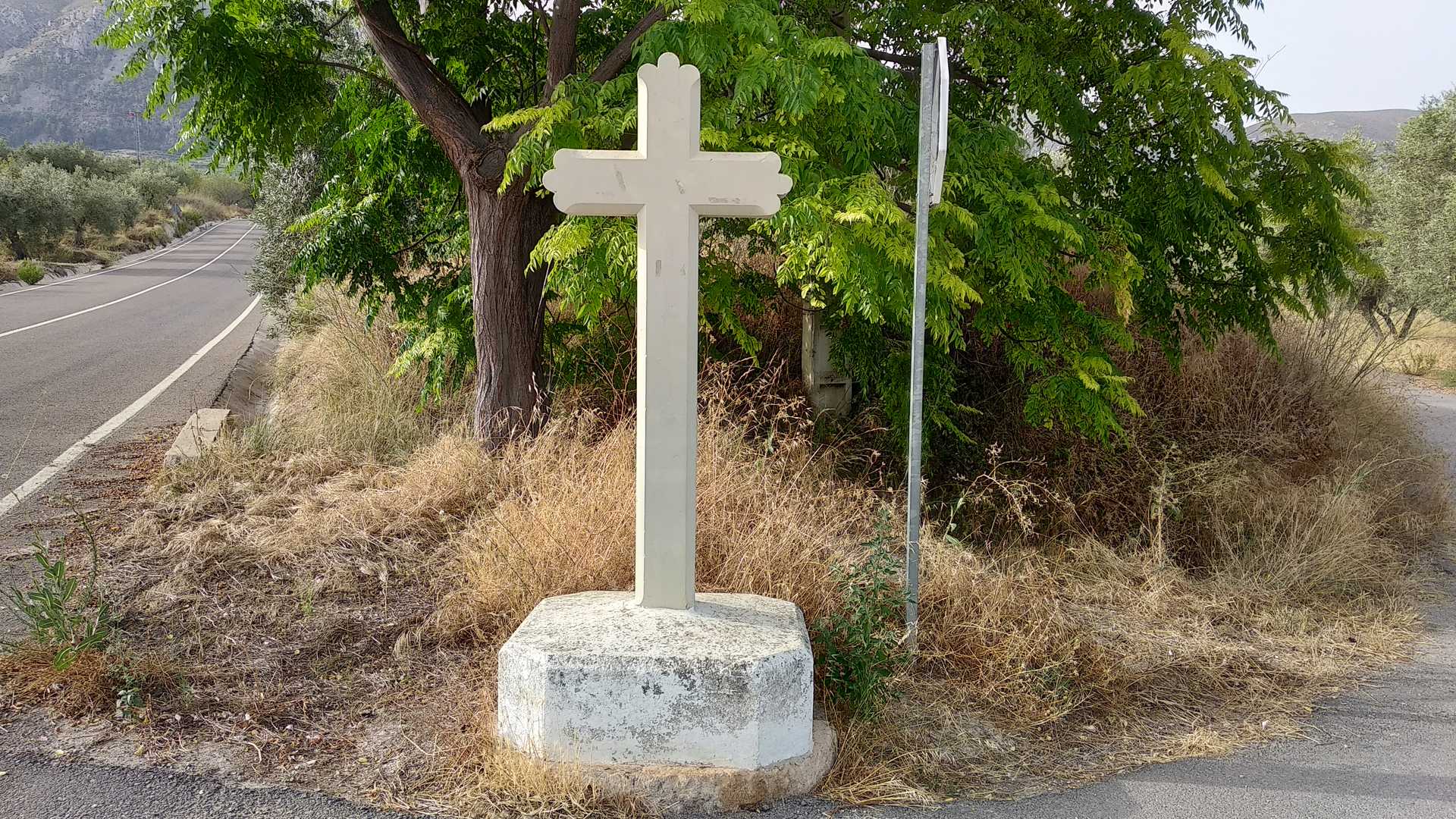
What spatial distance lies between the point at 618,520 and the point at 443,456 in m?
2.09

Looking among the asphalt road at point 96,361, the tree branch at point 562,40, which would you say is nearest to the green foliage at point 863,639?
the tree branch at point 562,40

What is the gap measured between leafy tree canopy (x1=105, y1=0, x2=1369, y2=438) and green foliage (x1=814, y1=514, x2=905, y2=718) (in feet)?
4.50

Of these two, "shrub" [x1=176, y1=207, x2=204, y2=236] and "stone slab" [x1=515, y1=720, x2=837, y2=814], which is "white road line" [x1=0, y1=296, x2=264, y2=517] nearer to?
"stone slab" [x1=515, y1=720, x2=837, y2=814]

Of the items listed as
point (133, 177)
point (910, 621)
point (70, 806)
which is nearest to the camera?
point (70, 806)

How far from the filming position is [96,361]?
37.8 feet

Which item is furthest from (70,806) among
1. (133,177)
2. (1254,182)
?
(133,177)

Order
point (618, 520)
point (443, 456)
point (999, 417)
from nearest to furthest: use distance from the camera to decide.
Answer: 1. point (618, 520)
2. point (443, 456)
3. point (999, 417)

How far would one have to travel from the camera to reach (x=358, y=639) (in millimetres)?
4246

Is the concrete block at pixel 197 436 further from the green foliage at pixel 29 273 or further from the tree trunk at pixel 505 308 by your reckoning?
the green foliage at pixel 29 273

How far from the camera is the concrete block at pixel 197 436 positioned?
639cm

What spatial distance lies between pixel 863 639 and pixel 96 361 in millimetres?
11397

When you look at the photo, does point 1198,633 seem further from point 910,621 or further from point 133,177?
point 133,177

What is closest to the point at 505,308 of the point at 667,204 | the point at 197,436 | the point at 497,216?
the point at 497,216

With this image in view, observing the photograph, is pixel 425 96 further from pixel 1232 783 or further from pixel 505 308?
pixel 1232 783
